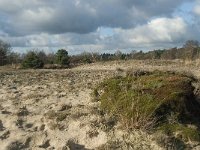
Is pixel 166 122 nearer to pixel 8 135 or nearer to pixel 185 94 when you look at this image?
pixel 185 94

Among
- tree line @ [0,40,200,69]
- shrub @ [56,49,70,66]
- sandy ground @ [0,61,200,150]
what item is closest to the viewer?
sandy ground @ [0,61,200,150]

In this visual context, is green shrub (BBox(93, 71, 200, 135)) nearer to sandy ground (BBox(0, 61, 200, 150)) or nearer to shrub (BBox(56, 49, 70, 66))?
sandy ground (BBox(0, 61, 200, 150))

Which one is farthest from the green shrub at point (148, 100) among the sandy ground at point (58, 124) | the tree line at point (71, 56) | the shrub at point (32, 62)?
the shrub at point (32, 62)

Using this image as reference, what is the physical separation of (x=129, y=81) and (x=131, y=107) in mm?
1775

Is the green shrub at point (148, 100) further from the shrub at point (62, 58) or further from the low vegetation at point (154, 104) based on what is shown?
the shrub at point (62, 58)

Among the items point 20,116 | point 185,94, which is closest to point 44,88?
point 20,116

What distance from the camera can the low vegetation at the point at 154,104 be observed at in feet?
27.8

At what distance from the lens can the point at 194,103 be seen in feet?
32.6

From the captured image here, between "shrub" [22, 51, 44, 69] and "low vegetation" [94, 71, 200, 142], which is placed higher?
"low vegetation" [94, 71, 200, 142]

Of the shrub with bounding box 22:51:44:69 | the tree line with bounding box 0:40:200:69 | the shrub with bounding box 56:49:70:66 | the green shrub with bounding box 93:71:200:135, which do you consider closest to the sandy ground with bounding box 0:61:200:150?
the green shrub with bounding box 93:71:200:135

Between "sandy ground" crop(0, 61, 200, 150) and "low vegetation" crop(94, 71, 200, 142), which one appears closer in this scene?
"sandy ground" crop(0, 61, 200, 150)

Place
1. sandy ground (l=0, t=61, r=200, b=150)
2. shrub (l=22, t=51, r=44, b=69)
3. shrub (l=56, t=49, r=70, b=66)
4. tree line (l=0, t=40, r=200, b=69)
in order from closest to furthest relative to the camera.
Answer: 1. sandy ground (l=0, t=61, r=200, b=150)
2. tree line (l=0, t=40, r=200, b=69)
3. shrub (l=22, t=51, r=44, b=69)
4. shrub (l=56, t=49, r=70, b=66)

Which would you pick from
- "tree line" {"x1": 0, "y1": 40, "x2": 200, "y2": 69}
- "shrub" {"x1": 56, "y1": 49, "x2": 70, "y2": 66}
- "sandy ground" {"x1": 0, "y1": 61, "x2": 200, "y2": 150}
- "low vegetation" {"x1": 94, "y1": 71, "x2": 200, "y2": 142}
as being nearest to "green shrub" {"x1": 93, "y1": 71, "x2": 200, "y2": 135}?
"low vegetation" {"x1": 94, "y1": 71, "x2": 200, "y2": 142}

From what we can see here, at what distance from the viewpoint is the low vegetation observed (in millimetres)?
8461
